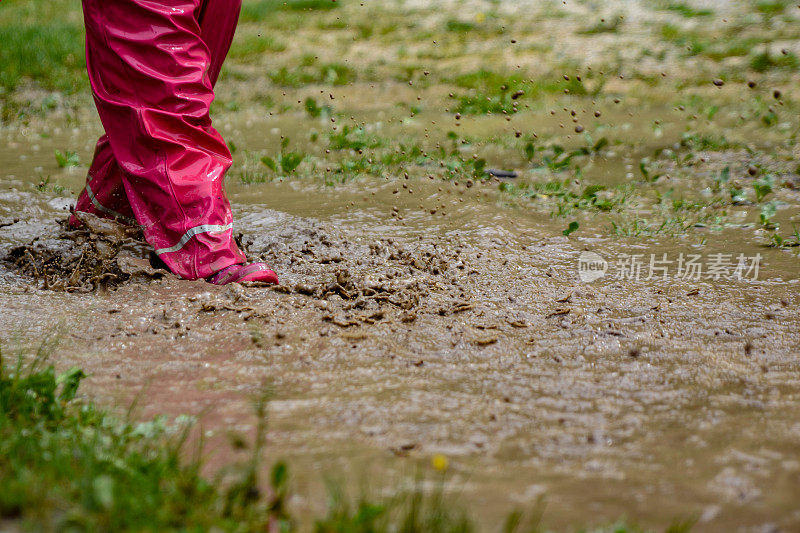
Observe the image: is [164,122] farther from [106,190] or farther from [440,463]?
[440,463]

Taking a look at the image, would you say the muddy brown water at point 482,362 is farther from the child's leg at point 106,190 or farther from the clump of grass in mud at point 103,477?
the child's leg at point 106,190

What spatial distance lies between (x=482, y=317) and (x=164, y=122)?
4.77ft

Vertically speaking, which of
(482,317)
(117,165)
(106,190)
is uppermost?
(117,165)

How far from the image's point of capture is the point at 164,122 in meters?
2.83

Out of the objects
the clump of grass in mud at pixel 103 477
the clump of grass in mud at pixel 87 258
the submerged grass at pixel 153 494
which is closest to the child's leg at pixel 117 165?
the clump of grass in mud at pixel 87 258

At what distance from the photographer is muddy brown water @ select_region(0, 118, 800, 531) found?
1.56 meters

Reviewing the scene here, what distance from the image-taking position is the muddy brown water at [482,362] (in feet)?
5.12

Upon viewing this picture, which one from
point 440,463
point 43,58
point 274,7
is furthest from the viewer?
point 274,7

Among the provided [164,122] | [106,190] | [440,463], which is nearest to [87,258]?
[106,190]

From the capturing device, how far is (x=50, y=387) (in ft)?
5.75

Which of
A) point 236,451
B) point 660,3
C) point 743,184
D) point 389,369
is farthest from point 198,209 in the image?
point 660,3

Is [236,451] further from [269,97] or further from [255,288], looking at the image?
[269,97]

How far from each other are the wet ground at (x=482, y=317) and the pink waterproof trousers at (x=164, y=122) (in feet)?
0.51

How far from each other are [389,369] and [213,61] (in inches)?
71.2
